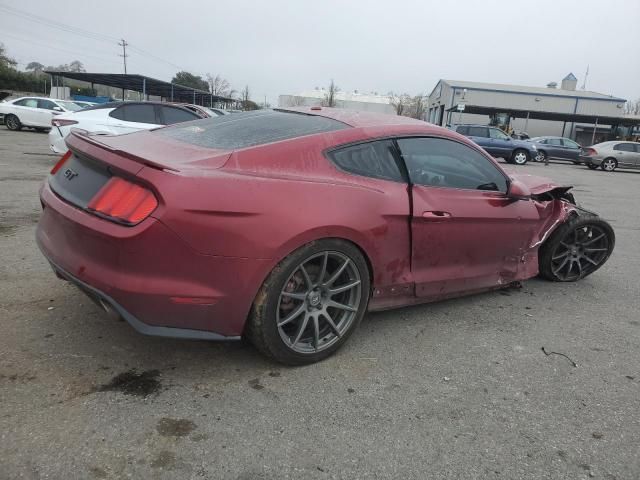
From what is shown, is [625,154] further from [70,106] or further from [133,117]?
[70,106]

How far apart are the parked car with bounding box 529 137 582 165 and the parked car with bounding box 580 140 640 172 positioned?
147cm

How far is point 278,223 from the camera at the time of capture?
2.51 m

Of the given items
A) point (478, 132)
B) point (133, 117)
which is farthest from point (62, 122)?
point (478, 132)

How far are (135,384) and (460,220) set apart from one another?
2254 mm

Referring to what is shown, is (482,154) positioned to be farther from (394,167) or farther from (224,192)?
(224,192)

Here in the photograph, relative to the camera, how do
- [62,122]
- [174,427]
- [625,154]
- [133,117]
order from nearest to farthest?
[174,427] < [62,122] < [133,117] < [625,154]

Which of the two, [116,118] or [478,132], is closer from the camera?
[116,118]

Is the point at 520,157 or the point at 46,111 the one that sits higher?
the point at 46,111

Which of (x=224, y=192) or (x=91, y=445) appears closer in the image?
(x=91, y=445)

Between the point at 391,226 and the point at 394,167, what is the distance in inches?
16.3

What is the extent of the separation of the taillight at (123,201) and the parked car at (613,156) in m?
25.5

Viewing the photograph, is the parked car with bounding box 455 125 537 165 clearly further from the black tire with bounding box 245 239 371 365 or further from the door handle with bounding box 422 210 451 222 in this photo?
the black tire with bounding box 245 239 371 365

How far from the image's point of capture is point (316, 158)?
112 inches

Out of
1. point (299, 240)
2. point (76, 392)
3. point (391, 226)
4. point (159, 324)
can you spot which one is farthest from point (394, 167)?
point (76, 392)
